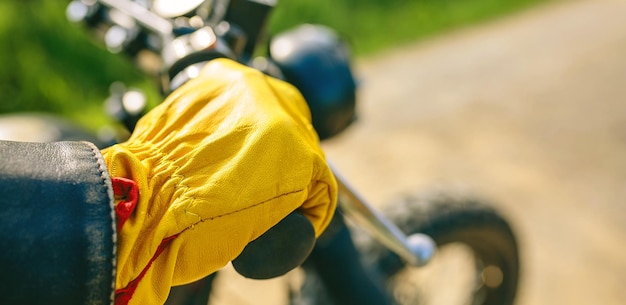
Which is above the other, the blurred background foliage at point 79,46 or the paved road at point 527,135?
the blurred background foliage at point 79,46

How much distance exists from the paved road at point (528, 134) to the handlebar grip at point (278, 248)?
2.66 ft

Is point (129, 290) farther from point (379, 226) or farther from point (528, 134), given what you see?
point (528, 134)

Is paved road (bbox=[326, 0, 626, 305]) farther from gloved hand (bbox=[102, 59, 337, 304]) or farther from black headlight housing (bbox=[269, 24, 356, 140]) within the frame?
gloved hand (bbox=[102, 59, 337, 304])

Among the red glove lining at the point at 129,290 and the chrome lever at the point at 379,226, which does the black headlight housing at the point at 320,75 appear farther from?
the red glove lining at the point at 129,290

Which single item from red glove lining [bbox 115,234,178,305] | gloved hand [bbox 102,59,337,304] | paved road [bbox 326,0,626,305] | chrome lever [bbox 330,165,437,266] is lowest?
paved road [bbox 326,0,626,305]

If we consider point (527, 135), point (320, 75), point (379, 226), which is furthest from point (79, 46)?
point (379, 226)

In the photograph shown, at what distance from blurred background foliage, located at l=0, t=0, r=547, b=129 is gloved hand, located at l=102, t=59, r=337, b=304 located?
2300 mm

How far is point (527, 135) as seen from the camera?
104 inches

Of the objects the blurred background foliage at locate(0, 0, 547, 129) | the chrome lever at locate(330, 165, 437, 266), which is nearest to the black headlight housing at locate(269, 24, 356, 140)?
the chrome lever at locate(330, 165, 437, 266)

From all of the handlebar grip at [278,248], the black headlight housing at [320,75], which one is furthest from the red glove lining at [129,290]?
the black headlight housing at [320,75]

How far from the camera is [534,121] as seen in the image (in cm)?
275

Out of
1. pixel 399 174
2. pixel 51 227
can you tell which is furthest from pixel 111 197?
pixel 399 174

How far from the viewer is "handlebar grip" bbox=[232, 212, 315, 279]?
0.69 metres

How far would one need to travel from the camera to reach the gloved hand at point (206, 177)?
0.60m
